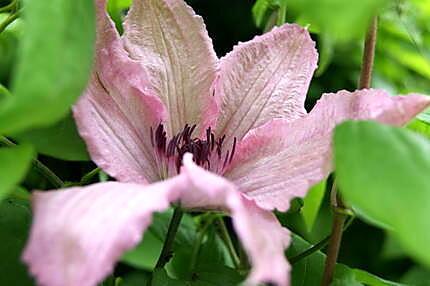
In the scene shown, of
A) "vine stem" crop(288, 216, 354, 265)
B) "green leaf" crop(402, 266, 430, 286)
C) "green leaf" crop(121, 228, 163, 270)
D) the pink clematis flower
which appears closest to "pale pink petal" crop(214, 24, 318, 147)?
the pink clematis flower

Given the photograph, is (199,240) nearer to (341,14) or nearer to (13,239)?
(13,239)

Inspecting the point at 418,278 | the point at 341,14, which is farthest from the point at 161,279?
the point at 418,278

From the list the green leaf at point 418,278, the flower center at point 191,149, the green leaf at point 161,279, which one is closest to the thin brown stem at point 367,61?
the flower center at point 191,149

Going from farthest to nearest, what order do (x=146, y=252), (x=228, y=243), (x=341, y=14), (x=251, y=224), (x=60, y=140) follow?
(x=146, y=252)
(x=228, y=243)
(x=60, y=140)
(x=251, y=224)
(x=341, y=14)

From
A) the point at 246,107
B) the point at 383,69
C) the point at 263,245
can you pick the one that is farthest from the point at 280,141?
the point at 383,69

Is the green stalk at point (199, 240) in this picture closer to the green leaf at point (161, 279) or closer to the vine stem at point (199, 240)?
the vine stem at point (199, 240)

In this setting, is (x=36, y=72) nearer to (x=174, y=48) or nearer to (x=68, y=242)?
(x=68, y=242)

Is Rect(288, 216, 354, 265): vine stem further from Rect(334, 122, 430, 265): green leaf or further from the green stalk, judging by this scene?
Rect(334, 122, 430, 265): green leaf
